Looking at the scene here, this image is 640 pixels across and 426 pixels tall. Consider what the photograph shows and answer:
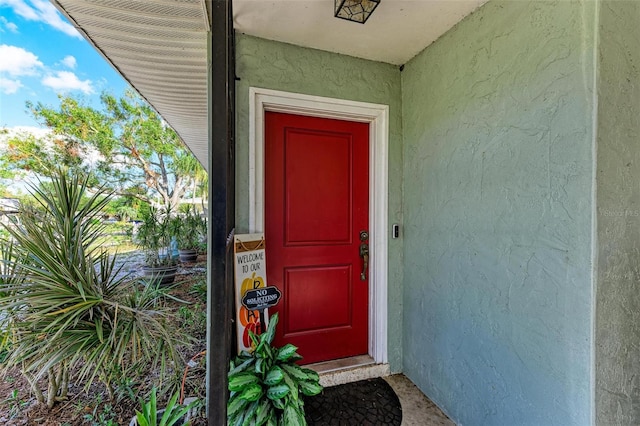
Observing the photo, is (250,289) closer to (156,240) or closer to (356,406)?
(356,406)

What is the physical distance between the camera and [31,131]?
905cm

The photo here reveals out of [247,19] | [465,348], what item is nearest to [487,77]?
[247,19]

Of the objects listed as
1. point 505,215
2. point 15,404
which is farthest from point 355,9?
point 15,404

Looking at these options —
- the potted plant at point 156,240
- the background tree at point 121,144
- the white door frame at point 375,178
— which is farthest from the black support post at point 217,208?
the background tree at point 121,144

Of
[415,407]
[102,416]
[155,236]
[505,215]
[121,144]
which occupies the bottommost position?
[415,407]

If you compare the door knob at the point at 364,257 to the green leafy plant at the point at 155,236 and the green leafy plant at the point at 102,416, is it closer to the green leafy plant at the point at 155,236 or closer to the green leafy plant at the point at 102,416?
the green leafy plant at the point at 102,416

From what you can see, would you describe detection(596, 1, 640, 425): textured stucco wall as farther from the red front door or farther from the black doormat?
the red front door

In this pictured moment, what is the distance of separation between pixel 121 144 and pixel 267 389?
12059mm

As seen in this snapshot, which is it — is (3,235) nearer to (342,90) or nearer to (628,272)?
(342,90)

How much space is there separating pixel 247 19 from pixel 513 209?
1.87 m

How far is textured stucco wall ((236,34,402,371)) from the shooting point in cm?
178

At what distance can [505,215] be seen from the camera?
1367 mm

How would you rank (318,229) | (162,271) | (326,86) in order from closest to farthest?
(326,86)
(318,229)
(162,271)

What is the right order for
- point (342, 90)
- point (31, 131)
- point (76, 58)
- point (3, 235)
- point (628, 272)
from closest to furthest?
1. point (628, 272)
2. point (3, 235)
3. point (342, 90)
4. point (31, 131)
5. point (76, 58)
